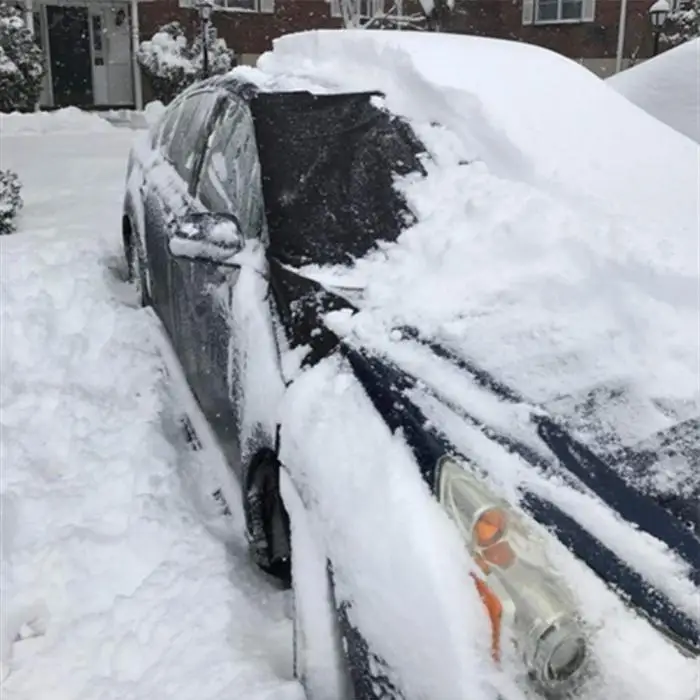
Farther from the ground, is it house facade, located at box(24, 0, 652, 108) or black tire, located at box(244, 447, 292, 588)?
house facade, located at box(24, 0, 652, 108)

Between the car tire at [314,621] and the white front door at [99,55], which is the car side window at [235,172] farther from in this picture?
the white front door at [99,55]

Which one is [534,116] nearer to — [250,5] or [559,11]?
[250,5]

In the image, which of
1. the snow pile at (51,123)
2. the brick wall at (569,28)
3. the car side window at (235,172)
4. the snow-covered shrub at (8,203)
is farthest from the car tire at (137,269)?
the brick wall at (569,28)

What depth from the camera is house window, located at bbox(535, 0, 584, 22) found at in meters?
20.5

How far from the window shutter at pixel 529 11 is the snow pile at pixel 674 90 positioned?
17032 millimetres

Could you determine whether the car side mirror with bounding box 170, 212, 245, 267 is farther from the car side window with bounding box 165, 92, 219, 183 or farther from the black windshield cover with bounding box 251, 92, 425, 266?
the car side window with bounding box 165, 92, 219, 183

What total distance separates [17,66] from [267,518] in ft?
46.2

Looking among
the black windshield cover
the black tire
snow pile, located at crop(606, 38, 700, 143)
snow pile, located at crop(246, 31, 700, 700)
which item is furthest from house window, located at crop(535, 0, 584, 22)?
the black tire

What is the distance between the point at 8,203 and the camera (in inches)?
269

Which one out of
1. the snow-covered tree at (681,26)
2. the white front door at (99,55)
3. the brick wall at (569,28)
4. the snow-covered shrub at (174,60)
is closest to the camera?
the snow-covered shrub at (174,60)

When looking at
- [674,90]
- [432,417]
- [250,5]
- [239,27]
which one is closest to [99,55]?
[239,27]

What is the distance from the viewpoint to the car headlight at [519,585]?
169 cm

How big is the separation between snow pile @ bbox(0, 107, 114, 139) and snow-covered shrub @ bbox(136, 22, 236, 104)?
290cm

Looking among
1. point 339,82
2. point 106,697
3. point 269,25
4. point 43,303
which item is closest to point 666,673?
point 106,697
